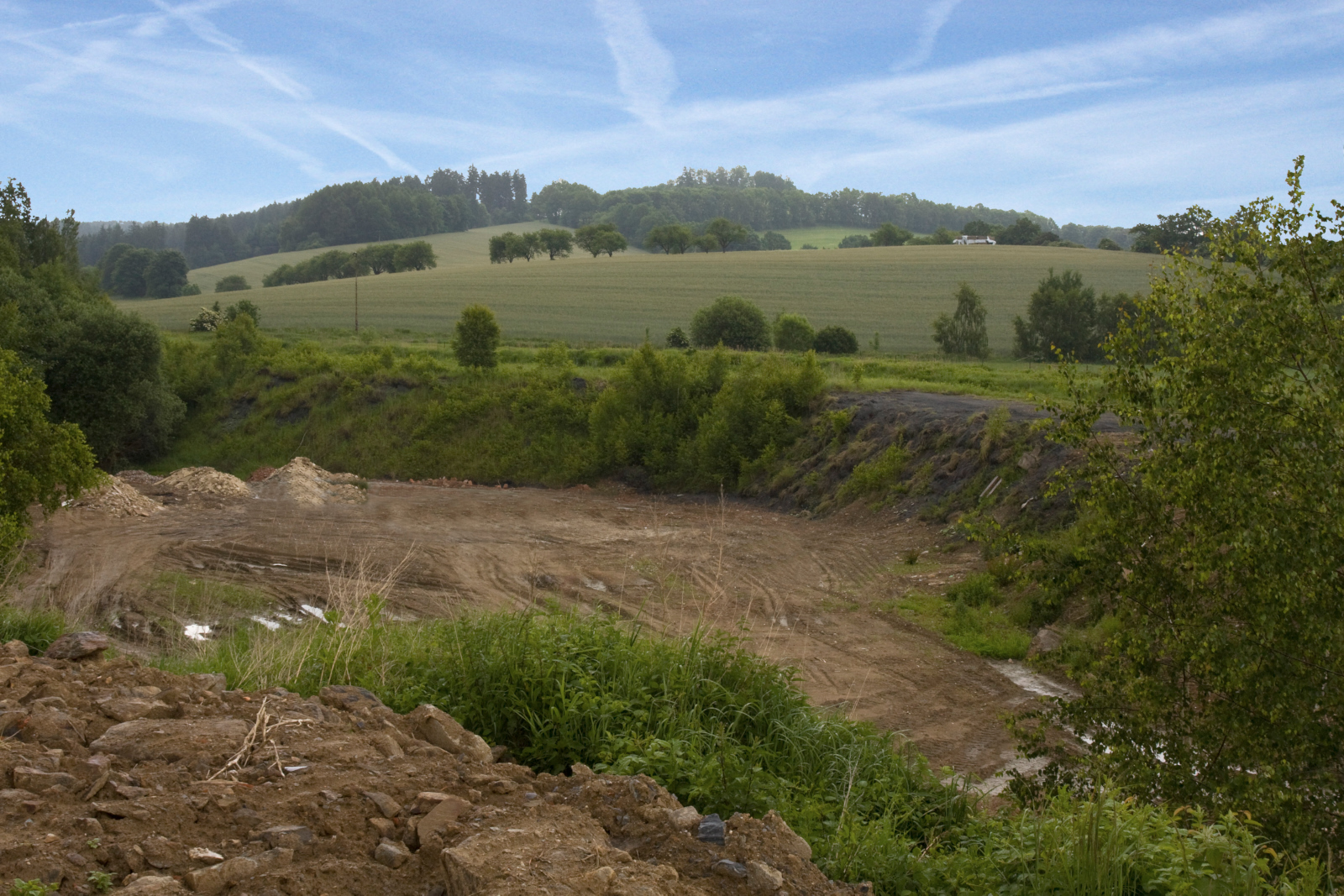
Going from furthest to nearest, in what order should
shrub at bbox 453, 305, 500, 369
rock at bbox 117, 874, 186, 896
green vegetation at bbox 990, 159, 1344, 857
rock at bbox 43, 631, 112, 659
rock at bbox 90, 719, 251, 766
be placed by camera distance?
shrub at bbox 453, 305, 500, 369 → rock at bbox 43, 631, 112, 659 → green vegetation at bbox 990, 159, 1344, 857 → rock at bbox 90, 719, 251, 766 → rock at bbox 117, 874, 186, 896

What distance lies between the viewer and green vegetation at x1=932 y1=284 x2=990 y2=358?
137 feet

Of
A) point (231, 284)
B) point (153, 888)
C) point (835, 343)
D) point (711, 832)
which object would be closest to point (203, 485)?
point (153, 888)

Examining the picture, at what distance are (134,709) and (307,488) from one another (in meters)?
22.0

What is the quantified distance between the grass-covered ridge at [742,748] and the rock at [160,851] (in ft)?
6.70

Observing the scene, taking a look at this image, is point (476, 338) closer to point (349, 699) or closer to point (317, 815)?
point (349, 699)

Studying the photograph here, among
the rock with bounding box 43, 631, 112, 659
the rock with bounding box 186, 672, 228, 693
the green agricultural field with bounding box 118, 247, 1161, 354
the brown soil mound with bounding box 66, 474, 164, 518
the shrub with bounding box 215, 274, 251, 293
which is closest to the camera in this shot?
the rock with bounding box 186, 672, 228, 693

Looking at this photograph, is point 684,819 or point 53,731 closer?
point 684,819

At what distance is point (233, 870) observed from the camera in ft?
10.0

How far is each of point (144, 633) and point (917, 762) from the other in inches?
388

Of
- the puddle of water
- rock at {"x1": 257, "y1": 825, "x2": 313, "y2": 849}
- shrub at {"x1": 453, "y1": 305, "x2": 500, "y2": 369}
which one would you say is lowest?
the puddle of water

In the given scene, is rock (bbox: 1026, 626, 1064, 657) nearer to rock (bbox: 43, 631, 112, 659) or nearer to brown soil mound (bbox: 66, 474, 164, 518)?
rock (bbox: 43, 631, 112, 659)

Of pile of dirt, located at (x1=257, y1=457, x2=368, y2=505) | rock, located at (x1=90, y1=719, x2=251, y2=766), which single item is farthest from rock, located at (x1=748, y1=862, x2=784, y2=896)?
pile of dirt, located at (x1=257, y1=457, x2=368, y2=505)

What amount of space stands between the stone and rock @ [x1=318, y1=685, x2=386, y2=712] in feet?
4.57

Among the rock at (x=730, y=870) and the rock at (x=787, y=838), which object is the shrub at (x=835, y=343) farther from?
the rock at (x=730, y=870)
